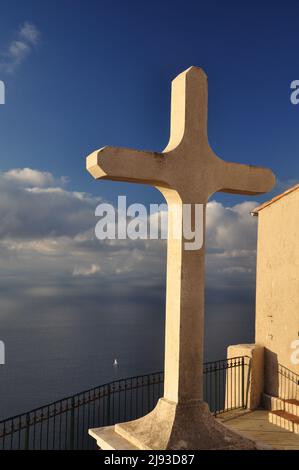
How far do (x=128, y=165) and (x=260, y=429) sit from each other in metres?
6.32

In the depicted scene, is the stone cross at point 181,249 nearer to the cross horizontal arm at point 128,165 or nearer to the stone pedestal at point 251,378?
the cross horizontal arm at point 128,165

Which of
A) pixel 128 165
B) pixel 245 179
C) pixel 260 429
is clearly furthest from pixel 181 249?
pixel 260 429

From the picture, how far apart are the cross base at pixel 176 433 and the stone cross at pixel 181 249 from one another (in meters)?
0.01

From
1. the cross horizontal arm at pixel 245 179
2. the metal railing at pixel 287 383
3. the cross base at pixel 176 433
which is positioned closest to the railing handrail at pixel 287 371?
the metal railing at pixel 287 383

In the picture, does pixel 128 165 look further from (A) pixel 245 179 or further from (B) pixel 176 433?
(B) pixel 176 433

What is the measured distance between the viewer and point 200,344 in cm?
641

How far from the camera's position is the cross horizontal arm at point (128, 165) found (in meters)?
5.72

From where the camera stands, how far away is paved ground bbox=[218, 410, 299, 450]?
325 inches

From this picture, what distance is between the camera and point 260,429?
9.31 metres

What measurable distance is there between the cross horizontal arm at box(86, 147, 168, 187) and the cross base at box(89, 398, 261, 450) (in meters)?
3.01

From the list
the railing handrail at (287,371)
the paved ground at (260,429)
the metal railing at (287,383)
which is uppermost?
the railing handrail at (287,371)
